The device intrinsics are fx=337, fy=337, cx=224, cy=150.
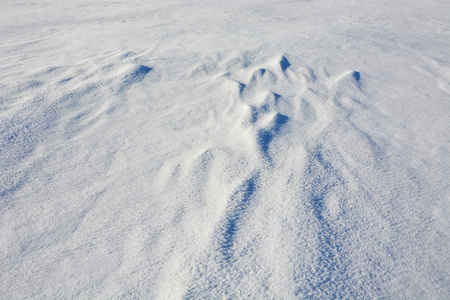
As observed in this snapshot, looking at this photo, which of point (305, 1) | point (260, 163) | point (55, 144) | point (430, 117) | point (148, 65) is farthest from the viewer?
point (305, 1)

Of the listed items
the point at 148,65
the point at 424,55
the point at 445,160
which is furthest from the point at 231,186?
the point at 424,55

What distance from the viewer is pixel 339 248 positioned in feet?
3.69

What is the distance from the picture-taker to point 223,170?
1.51m

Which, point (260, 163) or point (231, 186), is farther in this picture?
point (260, 163)

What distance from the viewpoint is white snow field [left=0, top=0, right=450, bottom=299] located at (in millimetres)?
A: 1047

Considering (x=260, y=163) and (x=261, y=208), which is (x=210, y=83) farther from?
(x=261, y=208)

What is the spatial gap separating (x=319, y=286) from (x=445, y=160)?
1.05m

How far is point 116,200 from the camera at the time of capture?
134cm

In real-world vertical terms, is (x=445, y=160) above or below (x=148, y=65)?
below

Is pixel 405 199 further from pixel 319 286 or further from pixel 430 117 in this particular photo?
pixel 430 117

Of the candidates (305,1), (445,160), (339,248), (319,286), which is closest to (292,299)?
(319,286)

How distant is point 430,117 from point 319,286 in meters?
1.51

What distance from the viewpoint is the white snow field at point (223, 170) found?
1.05 metres

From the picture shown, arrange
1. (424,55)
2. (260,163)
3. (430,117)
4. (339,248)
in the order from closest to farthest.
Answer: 1. (339,248)
2. (260,163)
3. (430,117)
4. (424,55)
